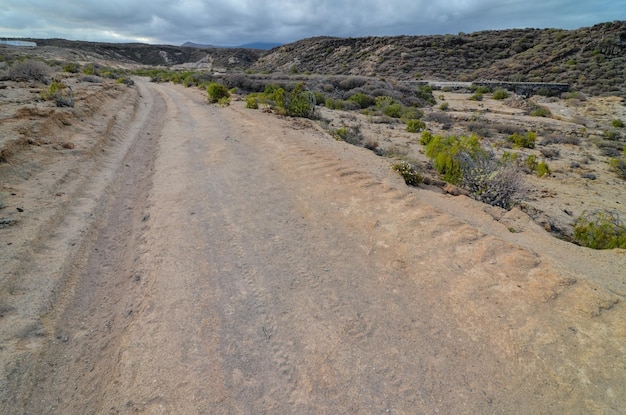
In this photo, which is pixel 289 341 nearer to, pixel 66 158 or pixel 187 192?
pixel 187 192

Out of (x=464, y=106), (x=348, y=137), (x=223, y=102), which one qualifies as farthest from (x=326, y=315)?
(x=464, y=106)

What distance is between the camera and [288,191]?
7.06 metres

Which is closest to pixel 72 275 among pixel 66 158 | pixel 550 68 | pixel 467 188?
pixel 66 158

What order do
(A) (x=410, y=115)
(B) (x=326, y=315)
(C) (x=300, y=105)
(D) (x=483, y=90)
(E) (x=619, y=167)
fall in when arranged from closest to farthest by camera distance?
(B) (x=326, y=315) → (E) (x=619, y=167) → (C) (x=300, y=105) → (A) (x=410, y=115) → (D) (x=483, y=90)

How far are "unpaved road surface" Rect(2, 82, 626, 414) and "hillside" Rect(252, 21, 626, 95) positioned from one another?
32847 millimetres

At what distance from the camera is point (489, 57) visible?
4762 cm

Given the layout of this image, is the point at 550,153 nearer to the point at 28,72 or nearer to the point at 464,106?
the point at 464,106

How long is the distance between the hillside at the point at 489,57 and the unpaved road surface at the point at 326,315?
32847 mm

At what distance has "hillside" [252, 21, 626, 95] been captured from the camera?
33688 millimetres

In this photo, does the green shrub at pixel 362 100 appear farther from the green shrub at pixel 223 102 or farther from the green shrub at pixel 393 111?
→ the green shrub at pixel 223 102

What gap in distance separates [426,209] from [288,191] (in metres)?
2.77

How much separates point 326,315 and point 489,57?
5506 cm

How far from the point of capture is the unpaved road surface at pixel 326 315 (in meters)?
2.93

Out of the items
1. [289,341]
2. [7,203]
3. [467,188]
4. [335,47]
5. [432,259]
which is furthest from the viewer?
[335,47]
